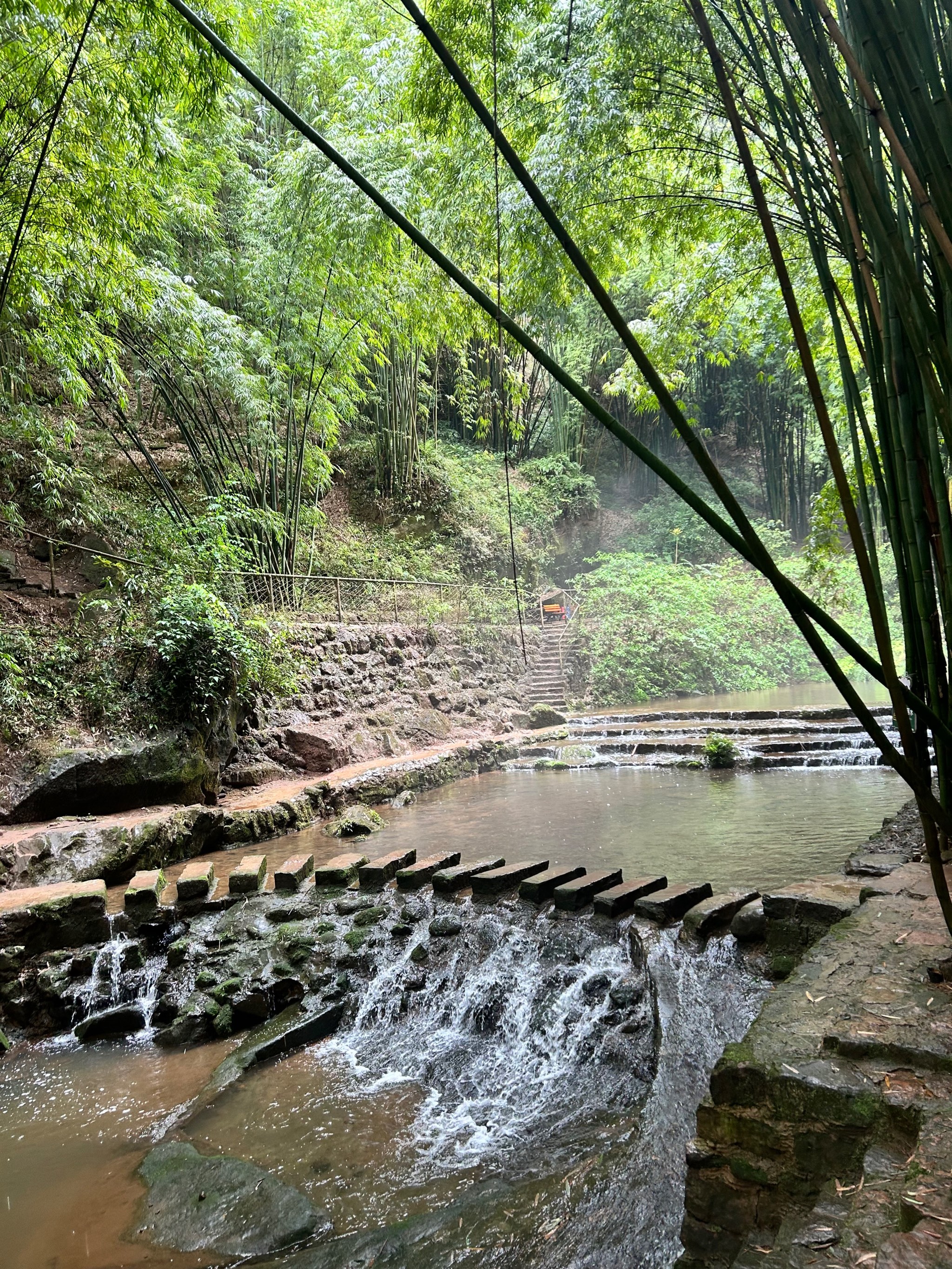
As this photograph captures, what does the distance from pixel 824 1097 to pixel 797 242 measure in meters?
5.02

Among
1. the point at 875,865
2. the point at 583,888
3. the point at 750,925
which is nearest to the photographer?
the point at 750,925

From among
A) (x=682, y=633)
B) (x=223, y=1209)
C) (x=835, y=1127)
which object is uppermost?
(x=682, y=633)

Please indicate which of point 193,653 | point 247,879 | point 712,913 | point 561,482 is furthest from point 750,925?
point 561,482

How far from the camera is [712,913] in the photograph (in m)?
2.75

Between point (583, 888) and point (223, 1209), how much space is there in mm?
1834

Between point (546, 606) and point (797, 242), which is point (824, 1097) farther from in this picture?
point (546, 606)

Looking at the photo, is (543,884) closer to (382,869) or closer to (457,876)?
(457,876)

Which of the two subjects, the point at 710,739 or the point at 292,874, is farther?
the point at 710,739

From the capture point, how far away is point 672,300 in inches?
213

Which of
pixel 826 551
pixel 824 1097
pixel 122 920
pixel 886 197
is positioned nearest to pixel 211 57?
pixel 886 197

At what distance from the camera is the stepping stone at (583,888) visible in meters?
3.25

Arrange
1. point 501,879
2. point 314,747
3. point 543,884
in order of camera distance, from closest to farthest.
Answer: point 543,884 < point 501,879 < point 314,747

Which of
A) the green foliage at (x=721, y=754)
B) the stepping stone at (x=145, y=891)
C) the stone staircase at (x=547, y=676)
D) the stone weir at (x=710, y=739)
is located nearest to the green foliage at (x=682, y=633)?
the stone staircase at (x=547, y=676)

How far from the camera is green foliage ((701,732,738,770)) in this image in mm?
7355
